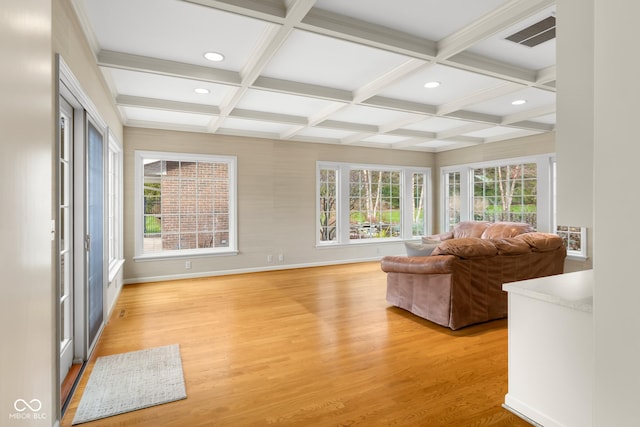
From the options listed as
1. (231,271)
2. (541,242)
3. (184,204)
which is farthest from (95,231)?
(541,242)

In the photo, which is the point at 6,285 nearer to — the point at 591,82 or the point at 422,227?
the point at 591,82

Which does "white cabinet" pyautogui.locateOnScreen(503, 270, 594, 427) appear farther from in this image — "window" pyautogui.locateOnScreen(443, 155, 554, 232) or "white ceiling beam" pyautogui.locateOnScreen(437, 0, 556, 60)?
"window" pyautogui.locateOnScreen(443, 155, 554, 232)

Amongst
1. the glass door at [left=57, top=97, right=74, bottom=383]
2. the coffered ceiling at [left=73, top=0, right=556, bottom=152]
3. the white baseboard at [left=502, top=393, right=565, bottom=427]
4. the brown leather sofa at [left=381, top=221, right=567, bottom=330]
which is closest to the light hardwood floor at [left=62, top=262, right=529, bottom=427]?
the white baseboard at [left=502, top=393, right=565, bottom=427]

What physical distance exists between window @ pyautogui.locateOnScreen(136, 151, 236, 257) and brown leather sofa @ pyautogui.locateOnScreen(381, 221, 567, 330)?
3348mm

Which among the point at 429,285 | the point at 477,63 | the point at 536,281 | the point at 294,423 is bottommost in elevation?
the point at 294,423

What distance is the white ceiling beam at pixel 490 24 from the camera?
217cm

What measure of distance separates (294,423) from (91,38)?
3158mm

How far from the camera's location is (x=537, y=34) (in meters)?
2.62

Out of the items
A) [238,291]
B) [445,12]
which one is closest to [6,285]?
[445,12]

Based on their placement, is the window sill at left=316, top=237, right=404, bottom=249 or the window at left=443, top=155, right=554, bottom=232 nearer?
the window at left=443, top=155, right=554, bottom=232

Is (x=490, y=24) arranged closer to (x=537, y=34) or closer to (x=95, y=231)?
(x=537, y=34)

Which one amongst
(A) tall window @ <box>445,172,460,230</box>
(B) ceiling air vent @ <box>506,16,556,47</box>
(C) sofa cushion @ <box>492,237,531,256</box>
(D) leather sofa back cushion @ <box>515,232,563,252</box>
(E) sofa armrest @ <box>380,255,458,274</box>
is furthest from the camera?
(A) tall window @ <box>445,172,460,230</box>

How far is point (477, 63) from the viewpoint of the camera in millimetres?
3031

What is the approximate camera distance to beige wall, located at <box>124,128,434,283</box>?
216 inches
